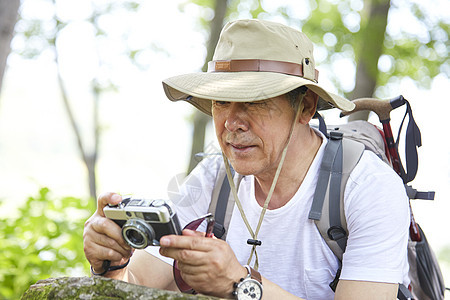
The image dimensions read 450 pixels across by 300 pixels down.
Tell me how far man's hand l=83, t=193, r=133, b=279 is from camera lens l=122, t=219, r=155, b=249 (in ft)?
0.26

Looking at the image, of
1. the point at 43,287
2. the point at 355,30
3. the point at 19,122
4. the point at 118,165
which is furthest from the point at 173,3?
the point at 19,122

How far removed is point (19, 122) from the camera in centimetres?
1858

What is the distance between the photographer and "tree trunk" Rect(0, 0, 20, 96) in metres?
3.51

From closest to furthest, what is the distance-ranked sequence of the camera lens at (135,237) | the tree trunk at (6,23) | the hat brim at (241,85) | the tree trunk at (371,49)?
the camera lens at (135,237) < the hat brim at (241,85) < the tree trunk at (6,23) < the tree trunk at (371,49)

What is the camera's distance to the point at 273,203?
258cm

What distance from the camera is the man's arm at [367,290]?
2.04m

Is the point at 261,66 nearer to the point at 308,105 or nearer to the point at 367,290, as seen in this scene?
the point at 308,105

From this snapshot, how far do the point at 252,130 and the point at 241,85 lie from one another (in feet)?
0.86

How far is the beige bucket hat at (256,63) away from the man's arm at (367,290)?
868mm

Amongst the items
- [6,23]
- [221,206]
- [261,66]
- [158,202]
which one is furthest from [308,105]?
[6,23]

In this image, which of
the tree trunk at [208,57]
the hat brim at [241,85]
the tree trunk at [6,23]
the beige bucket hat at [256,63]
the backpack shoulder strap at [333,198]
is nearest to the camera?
the hat brim at [241,85]

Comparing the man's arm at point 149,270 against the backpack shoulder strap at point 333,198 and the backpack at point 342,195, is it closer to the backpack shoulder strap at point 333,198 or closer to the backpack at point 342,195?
the backpack at point 342,195

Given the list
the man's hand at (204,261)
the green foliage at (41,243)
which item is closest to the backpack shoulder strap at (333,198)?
the man's hand at (204,261)

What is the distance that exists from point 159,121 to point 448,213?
34.8ft
